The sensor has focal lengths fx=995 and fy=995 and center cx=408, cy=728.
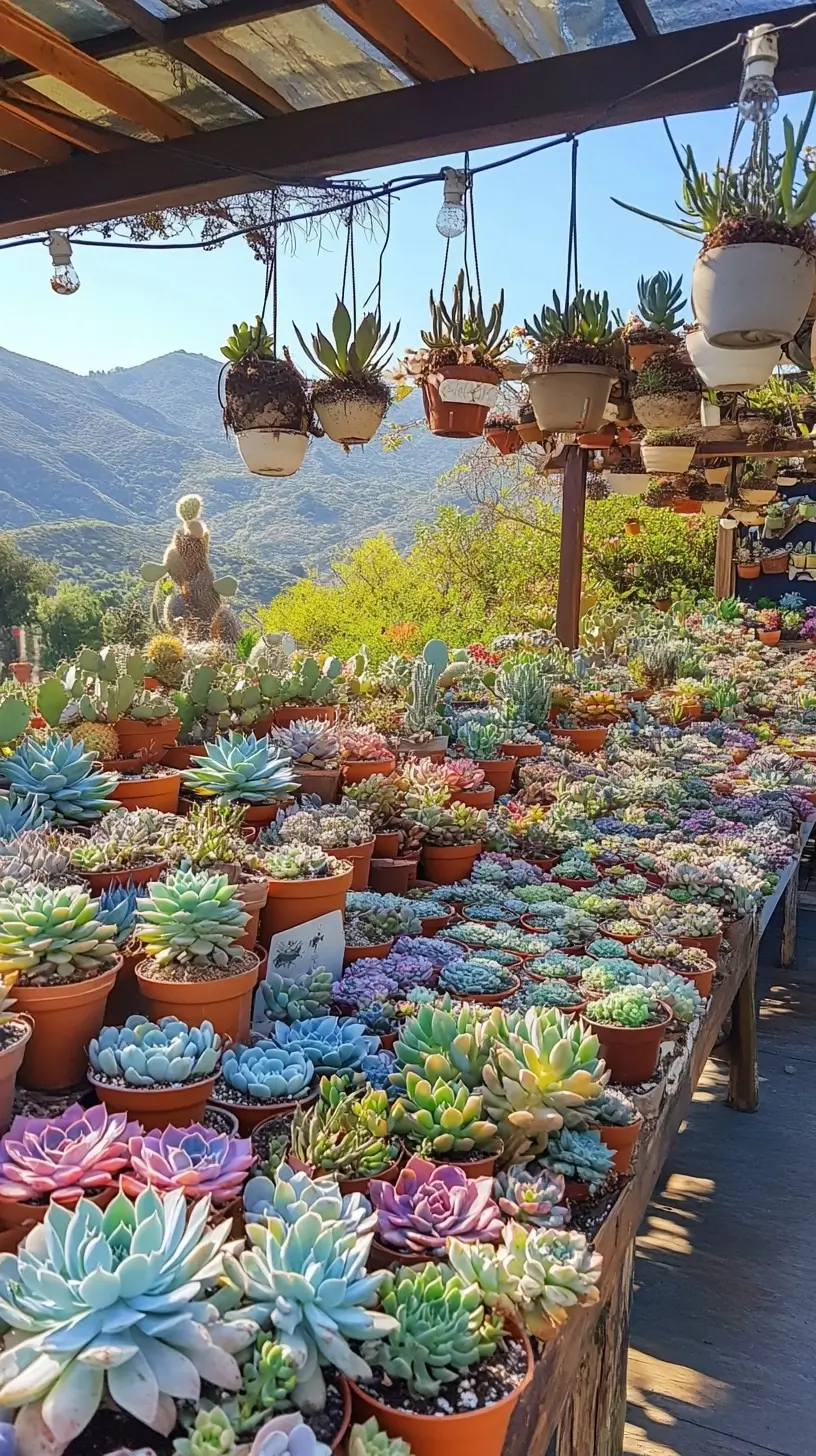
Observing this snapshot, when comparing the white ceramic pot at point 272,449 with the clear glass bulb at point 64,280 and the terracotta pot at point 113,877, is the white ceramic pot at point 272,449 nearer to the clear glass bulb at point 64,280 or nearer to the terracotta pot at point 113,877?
the clear glass bulb at point 64,280

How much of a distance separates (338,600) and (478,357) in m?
11.4

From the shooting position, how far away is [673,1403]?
8.03 feet

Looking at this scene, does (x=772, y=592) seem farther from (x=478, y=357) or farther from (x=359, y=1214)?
(x=359, y=1214)

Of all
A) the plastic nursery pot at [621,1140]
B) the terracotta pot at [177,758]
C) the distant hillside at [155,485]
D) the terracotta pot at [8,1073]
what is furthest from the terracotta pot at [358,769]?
the distant hillside at [155,485]

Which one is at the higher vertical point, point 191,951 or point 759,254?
point 759,254

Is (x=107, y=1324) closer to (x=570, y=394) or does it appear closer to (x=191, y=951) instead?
(x=191, y=951)

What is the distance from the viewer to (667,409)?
4.48 meters

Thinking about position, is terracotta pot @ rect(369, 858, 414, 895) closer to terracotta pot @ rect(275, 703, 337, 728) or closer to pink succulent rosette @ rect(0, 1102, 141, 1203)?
terracotta pot @ rect(275, 703, 337, 728)

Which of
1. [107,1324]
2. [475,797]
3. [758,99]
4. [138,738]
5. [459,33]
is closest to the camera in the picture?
[107,1324]

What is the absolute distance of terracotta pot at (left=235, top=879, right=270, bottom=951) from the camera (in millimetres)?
1712

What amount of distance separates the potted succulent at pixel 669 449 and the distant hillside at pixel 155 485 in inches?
918

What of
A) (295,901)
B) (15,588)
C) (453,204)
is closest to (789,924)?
(453,204)

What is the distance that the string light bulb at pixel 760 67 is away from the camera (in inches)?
76.4

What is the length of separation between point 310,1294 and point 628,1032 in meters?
0.95
